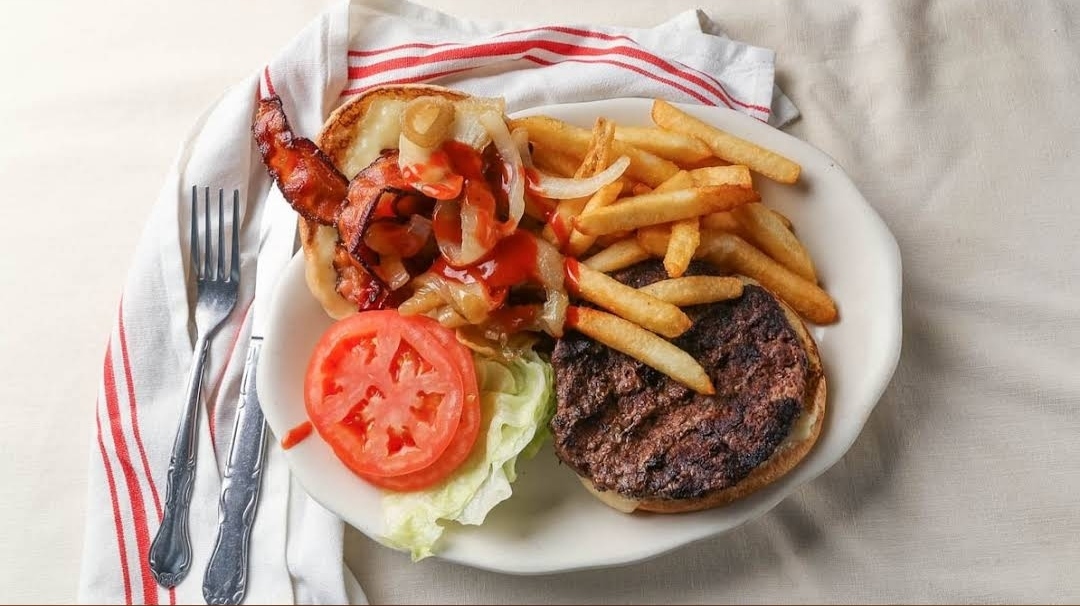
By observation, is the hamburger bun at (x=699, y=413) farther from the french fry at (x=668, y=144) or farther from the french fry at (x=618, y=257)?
the french fry at (x=668, y=144)

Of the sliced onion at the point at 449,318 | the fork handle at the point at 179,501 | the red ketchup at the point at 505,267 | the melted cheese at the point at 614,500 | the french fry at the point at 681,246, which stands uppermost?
the french fry at the point at 681,246

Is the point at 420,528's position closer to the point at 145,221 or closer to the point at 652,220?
the point at 652,220

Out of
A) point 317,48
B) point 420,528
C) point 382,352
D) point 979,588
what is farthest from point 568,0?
point 979,588

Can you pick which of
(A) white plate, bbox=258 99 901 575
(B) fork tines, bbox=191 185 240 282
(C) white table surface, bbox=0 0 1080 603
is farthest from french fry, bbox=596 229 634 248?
(B) fork tines, bbox=191 185 240 282

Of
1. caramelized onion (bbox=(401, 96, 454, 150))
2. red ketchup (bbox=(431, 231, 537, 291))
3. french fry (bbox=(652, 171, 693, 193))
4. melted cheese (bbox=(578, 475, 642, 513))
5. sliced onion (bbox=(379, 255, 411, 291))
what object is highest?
caramelized onion (bbox=(401, 96, 454, 150))

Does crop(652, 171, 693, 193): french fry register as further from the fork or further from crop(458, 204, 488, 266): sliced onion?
the fork

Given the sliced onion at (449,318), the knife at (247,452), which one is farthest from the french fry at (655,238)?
the knife at (247,452)
